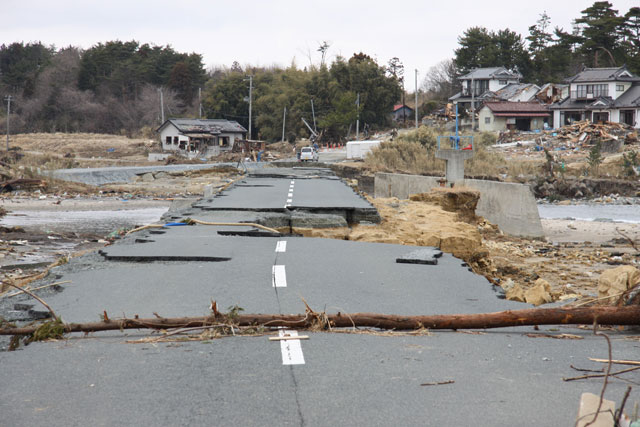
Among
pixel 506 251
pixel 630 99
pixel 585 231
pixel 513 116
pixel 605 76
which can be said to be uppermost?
pixel 605 76

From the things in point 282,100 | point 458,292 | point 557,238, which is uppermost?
point 282,100

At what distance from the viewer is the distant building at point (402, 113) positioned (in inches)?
4211

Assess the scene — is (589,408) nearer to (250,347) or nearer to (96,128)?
(250,347)

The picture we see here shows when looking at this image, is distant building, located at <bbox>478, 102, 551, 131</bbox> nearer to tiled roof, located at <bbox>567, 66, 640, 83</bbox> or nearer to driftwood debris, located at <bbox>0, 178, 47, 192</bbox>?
tiled roof, located at <bbox>567, 66, 640, 83</bbox>

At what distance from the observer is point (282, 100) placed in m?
96.0

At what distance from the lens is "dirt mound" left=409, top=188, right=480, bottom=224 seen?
24750mm

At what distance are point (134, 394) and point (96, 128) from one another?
116263 mm

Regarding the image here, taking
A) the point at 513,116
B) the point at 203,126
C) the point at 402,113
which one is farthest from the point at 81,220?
the point at 402,113

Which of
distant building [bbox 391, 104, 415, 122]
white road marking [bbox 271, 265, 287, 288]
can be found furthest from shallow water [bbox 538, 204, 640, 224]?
distant building [bbox 391, 104, 415, 122]

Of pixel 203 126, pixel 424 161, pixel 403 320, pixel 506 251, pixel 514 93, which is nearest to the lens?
pixel 403 320

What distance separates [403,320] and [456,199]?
19478 mm

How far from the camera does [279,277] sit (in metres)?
8.46

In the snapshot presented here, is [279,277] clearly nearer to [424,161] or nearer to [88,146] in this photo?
[424,161]

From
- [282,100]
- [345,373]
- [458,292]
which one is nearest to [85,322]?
[345,373]
